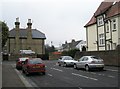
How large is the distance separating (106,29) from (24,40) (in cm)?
4726

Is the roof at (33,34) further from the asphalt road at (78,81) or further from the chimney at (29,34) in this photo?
the asphalt road at (78,81)

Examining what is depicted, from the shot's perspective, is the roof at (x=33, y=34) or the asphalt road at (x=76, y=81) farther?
the roof at (x=33, y=34)

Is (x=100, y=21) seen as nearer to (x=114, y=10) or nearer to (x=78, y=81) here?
(x=114, y=10)

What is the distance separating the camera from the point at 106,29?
1598 inches

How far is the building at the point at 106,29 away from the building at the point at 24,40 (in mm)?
38163

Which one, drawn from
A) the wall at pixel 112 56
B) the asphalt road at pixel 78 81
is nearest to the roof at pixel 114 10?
the wall at pixel 112 56

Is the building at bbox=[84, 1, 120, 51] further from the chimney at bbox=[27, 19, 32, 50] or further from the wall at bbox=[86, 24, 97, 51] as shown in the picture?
the chimney at bbox=[27, 19, 32, 50]

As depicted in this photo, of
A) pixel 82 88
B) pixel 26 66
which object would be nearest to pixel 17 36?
Result: pixel 26 66

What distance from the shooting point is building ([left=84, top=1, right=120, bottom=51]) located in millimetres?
37694

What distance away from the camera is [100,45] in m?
42.6

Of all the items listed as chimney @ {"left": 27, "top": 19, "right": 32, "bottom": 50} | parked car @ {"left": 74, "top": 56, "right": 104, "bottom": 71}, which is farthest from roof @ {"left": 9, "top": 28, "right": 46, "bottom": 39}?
parked car @ {"left": 74, "top": 56, "right": 104, "bottom": 71}

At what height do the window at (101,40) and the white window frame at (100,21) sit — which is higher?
the white window frame at (100,21)

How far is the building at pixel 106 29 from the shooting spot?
37694mm

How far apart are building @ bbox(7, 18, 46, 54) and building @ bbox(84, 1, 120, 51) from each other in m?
38.2
